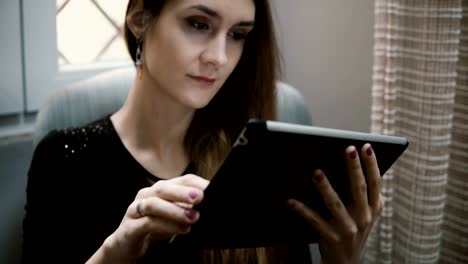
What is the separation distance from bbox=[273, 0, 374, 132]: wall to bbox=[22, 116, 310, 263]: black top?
1.74 ft

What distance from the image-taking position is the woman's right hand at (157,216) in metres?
0.63

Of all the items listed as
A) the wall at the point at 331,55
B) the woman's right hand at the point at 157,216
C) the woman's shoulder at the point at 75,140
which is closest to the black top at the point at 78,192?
the woman's shoulder at the point at 75,140

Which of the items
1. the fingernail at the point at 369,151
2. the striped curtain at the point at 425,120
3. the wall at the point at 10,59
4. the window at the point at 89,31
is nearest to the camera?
the fingernail at the point at 369,151

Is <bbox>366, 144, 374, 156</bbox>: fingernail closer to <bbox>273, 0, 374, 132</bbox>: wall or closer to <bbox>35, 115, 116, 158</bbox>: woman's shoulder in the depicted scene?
<bbox>35, 115, 116, 158</bbox>: woman's shoulder

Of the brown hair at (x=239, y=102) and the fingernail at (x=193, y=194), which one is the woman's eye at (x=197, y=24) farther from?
the fingernail at (x=193, y=194)

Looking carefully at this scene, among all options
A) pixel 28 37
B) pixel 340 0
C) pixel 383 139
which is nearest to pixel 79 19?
pixel 28 37

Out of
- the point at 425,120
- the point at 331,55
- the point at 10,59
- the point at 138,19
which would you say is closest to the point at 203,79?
the point at 138,19

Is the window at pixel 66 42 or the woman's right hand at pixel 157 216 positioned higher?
the window at pixel 66 42

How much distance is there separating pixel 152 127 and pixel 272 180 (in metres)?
0.44

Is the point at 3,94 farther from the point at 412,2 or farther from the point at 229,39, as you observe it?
the point at 412,2

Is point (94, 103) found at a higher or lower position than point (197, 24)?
lower

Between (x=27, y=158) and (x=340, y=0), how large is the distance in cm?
86

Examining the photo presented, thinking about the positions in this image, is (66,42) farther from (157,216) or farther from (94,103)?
(157,216)

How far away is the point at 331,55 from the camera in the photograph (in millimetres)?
1469
